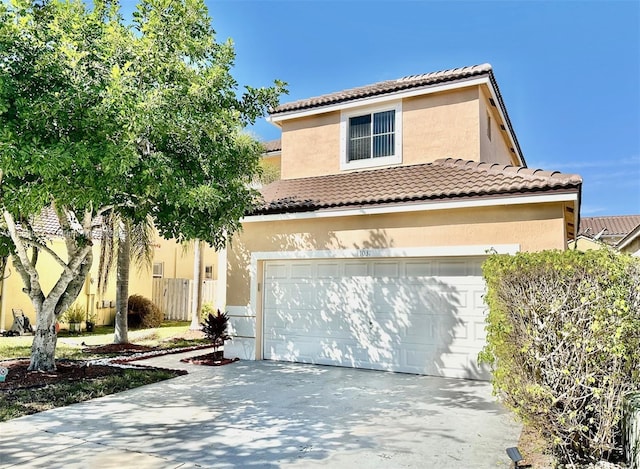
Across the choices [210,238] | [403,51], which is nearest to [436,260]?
[210,238]

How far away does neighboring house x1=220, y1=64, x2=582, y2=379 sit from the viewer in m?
10.3

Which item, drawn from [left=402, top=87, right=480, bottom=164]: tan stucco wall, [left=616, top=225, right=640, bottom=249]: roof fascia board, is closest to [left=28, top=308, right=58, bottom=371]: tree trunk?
[left=402, top=87, right=480, bottom=164]: tan stucco wall

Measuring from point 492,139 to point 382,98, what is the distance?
400 centimetres

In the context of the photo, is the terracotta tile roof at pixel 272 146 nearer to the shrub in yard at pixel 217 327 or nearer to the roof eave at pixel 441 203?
the roof eave at pixel 441 203

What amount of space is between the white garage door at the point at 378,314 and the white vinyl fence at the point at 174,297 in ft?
41.1

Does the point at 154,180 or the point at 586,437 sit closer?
the point at 586,437

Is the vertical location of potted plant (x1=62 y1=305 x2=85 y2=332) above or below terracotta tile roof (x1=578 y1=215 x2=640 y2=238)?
below

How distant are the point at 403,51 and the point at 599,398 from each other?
15.5 m

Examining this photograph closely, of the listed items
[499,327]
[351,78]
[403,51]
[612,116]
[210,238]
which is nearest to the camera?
[499,327]

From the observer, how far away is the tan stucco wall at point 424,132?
13.2 m

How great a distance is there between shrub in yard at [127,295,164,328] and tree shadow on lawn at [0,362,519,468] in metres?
12.0

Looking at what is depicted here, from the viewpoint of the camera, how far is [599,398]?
491 cm

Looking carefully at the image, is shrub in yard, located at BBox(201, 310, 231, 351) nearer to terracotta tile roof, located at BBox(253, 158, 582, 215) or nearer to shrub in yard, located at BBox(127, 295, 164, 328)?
terracotta tile roof, located at BBox(253, 158, 582, 215)

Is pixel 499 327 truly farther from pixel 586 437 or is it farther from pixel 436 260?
pixel 436 260
